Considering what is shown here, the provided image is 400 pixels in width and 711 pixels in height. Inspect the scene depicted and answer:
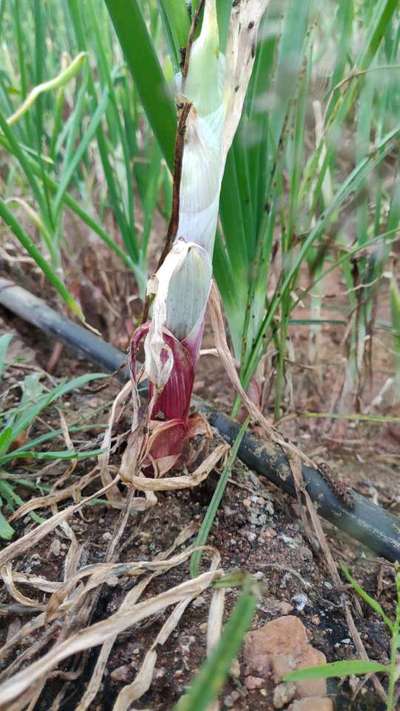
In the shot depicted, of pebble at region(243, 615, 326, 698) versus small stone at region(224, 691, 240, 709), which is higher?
pebble at region(243, 615, 326, 698)

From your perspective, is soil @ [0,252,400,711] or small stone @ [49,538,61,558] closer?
soil @ [0,252,400,711]

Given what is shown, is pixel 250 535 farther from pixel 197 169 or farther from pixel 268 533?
pixel 197 169

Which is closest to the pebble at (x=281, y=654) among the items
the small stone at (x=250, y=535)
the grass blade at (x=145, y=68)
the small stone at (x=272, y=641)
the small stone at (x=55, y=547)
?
the small stone at (x=272, y=641)

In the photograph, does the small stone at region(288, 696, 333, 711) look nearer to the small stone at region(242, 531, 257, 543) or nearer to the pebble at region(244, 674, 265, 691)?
the pebble at region(244, 674, 265, 691)

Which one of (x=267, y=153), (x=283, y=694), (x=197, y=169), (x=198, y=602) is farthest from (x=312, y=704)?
(x=267, y=153)

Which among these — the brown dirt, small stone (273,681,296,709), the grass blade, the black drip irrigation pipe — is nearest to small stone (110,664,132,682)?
the brown dirt

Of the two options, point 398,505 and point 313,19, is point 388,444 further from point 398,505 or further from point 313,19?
point 313,19

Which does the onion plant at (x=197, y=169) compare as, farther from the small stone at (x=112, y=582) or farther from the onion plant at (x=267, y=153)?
the small stone at (x=112, y=582)
